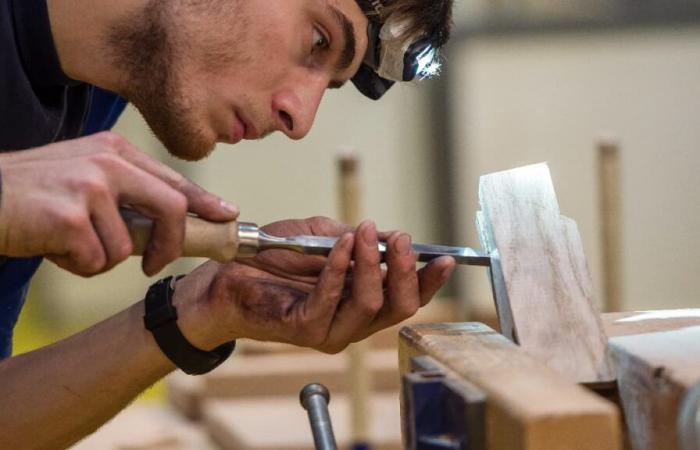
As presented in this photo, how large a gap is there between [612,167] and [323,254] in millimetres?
1920

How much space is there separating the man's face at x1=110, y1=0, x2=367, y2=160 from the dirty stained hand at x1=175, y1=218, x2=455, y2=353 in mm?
269

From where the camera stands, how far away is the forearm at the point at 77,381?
155 cm

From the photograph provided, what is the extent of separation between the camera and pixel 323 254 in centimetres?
129

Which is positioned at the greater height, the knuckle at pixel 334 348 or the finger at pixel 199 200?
the finger at pixel 199 200

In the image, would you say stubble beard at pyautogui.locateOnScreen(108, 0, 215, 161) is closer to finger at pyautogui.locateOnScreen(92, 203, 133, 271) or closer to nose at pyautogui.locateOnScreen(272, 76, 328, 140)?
nose at pyautogui.locateOnScreen(272, 76, 328, 140)

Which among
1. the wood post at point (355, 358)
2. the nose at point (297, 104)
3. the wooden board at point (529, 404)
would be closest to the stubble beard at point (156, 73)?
the nose at point (297, 104)

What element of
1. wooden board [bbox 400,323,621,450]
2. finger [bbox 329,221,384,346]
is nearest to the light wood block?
finger [bbox 329,221,384,346]

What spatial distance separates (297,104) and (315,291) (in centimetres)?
43

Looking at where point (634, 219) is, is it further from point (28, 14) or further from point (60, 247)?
point (60, 247)

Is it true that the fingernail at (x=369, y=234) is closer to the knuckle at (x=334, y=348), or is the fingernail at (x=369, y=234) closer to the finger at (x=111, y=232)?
the knuckle at (x=334, y=348)

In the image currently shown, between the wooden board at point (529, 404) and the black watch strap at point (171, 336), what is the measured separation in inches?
21.5

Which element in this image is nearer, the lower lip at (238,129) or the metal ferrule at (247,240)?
the metal ferrule at (247,240)

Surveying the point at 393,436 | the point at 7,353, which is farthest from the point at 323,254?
the point at 393,436

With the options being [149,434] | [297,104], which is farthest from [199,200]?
[149,434]
